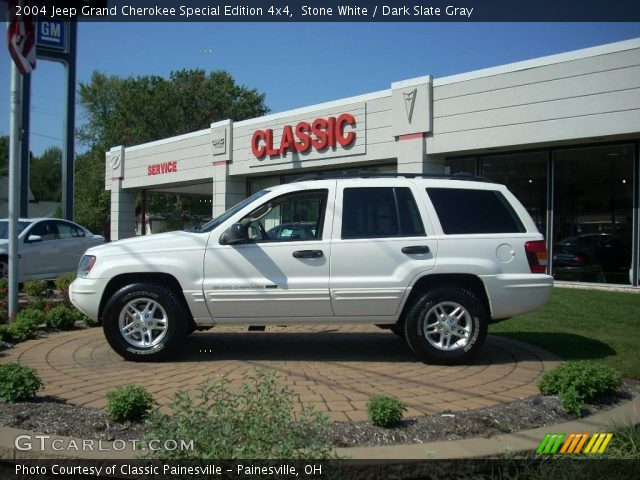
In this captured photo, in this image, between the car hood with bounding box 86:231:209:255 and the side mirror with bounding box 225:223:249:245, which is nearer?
the side mirror with bounding box 225:223:249:245

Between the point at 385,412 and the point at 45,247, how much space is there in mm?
11210

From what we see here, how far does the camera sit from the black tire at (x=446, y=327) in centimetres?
586

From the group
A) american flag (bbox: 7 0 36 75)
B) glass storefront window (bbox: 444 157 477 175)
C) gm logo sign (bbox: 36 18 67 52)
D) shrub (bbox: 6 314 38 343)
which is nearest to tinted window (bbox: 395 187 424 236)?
shrub (bbox: 6 314 38 343)

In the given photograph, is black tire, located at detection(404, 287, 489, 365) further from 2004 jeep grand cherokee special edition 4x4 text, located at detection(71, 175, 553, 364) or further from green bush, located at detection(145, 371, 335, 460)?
green bush, located at detection(145, 371, 335, 460)

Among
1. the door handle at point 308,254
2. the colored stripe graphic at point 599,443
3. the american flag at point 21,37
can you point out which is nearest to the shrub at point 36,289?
the american flag at point 21,37

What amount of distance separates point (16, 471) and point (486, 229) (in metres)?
4.64

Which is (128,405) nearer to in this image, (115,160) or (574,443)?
(574,443)

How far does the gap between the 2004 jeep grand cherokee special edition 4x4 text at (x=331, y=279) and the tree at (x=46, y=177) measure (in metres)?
73.3

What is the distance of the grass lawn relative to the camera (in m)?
6.27

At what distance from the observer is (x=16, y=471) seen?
344 centimetres

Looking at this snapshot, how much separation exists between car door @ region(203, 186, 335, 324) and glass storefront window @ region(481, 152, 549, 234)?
998 cm

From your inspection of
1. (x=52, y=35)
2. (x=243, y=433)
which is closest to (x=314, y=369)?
(x=243, y=433)

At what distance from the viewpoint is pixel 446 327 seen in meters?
5.88

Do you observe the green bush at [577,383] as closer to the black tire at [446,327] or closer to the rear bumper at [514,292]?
the black tire at [446,327]
